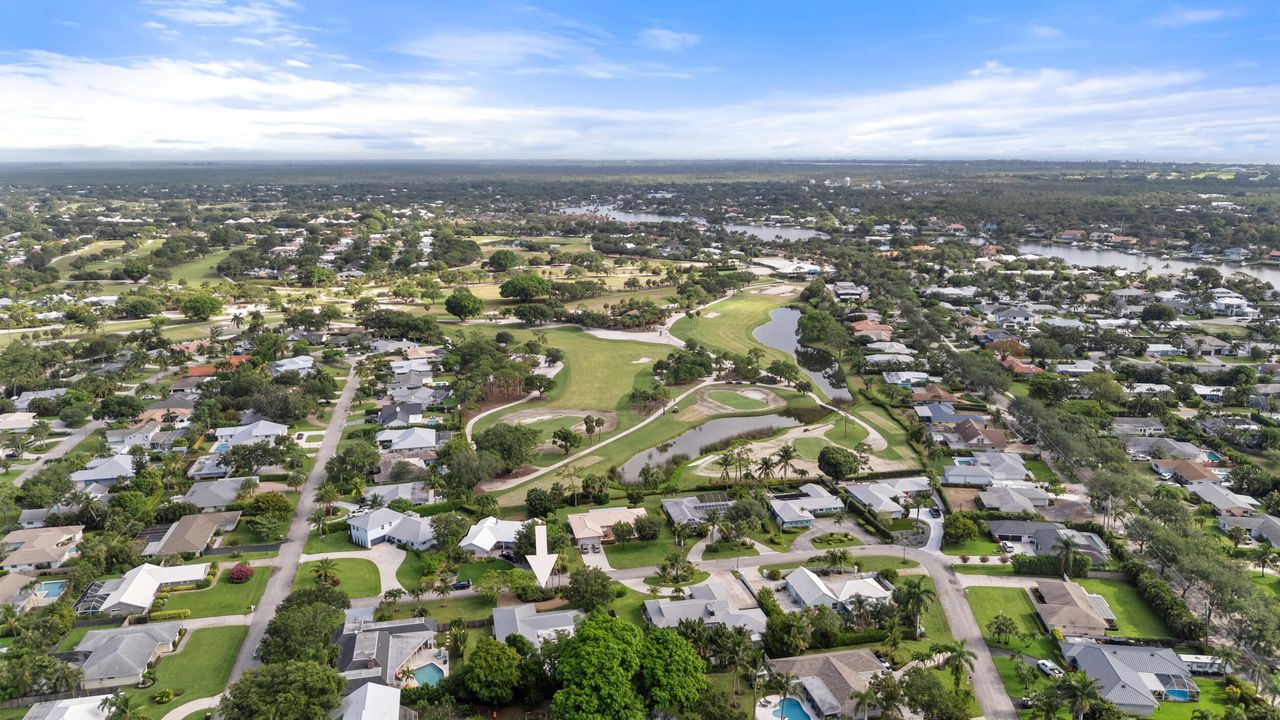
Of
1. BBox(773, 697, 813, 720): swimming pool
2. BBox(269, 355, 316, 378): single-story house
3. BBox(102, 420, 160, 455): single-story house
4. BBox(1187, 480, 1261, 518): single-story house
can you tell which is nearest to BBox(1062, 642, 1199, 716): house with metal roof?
BBox(773, 697, 813, 720): swimming pool

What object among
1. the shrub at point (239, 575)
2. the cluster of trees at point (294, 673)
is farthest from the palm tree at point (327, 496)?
the cluster of trees at point (294, 673)

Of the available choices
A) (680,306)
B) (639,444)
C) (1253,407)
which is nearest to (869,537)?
(639,444)

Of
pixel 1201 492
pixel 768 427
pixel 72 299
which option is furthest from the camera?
pixel 72 299

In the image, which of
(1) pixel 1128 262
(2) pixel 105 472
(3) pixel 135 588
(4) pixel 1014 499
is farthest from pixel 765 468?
(1) pixel 1128 262

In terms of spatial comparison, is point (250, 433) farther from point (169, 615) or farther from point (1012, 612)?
point (1012, 612)

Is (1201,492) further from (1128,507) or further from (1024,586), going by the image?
(1024,586)
